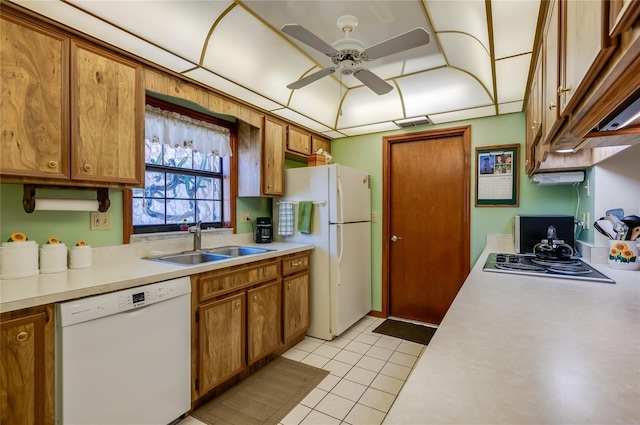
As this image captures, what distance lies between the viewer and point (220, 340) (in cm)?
208

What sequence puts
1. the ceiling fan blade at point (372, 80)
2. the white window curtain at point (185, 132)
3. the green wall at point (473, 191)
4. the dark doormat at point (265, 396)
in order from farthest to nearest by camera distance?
the green wall at point (473, 191)
the white window curtain at point (185, 132)
the ceiling fan blade at point (372, 80)
the dark doormat at point (265, 396)

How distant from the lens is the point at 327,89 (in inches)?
118

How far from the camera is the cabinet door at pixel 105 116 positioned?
5.44 feet

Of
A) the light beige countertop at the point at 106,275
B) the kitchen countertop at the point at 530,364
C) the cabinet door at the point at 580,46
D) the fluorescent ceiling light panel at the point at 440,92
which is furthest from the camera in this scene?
the fluorescent ceiling light panel at the point at 440,92

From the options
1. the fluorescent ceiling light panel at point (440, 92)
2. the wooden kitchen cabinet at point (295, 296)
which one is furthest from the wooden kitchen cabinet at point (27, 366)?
the fluorescent ceiling light panel at point (440, 92)

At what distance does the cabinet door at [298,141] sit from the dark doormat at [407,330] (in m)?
2.16

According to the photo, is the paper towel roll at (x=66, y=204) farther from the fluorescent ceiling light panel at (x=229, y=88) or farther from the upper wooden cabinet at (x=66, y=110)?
the fluorescent ceiling light panel at (x=229, y=88)

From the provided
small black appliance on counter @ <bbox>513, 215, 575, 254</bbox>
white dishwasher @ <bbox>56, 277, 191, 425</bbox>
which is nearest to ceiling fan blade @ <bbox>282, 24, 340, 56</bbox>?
white dishwasher @ <bbox>56, 277, 191, 425</bbox>

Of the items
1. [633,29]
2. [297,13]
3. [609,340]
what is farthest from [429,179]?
[633,29]

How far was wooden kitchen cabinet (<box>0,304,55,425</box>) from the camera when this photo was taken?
3.93ft

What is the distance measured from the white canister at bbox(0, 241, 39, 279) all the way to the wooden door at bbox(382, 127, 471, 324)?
311 centimetres

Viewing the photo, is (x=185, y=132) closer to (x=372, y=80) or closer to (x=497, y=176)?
(x=372, y=80)

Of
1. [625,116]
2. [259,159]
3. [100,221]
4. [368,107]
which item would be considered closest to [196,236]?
[100,221]

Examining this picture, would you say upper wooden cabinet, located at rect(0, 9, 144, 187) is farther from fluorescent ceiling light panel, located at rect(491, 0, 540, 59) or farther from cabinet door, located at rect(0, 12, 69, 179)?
fluorescent ceiling light panel, located at rect(491, 0, 540, 59)
